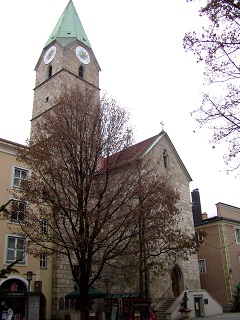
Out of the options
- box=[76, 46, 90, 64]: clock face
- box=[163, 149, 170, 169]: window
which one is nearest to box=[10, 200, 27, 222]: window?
box=[163, 149, 170, 169]: window

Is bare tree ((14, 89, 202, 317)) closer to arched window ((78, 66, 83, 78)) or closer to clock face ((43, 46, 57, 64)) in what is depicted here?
arched window ((78, 66, 83, 78))

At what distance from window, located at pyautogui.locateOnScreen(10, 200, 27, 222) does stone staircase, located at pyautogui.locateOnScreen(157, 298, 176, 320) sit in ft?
36.3

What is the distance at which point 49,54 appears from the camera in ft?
Result: 125

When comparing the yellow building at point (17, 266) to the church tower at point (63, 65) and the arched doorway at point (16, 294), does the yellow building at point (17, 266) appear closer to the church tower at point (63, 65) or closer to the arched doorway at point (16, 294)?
the arched doorway at point (16, 294)

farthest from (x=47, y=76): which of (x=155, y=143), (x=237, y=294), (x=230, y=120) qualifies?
(x=230, y=120)

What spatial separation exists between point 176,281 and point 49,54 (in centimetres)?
2701

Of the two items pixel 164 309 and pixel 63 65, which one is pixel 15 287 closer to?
pixel 164 309

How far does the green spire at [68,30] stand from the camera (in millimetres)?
37562

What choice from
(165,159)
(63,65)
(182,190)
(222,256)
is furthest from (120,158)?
(63,65)

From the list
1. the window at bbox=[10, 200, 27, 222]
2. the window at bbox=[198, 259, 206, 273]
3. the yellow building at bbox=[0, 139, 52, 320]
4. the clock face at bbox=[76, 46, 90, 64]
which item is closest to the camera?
the window at bbox=[10, 200, 27, 222]

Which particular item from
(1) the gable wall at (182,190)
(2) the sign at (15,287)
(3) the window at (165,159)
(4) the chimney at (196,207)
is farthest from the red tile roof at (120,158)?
(4) the chimney at (196,207)

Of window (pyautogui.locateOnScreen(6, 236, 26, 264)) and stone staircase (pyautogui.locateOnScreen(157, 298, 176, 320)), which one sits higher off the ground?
window (pyautogui.locateOnScreen(6, 236, 26, 264))

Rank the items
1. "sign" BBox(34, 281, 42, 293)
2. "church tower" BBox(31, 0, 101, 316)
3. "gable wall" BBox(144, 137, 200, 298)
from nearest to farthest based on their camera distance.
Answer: "sign" BBox(34, 281, 42, 293) → "gable wall" BBox(144, 137, 200, 298) → "church tower" BBox(31, 0, 101, 316)

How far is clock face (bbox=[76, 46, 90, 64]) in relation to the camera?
37.5 metres
